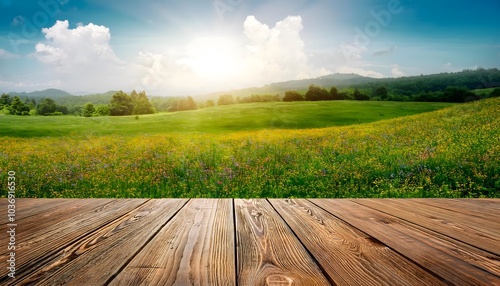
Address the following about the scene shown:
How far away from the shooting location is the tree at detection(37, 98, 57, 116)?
32.6 feet

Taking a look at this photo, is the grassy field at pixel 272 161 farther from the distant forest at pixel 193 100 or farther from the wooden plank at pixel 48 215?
the wooden plank at pixel 48 215

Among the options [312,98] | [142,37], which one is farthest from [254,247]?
[312,98]

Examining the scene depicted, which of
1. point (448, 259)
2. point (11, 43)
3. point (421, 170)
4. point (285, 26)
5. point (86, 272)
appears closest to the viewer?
point (86, 272)

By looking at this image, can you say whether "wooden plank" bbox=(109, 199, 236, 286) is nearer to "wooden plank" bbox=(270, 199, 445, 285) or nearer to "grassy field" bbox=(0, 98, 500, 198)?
"wooden plank" bbox=(270, 199, 445, 285)

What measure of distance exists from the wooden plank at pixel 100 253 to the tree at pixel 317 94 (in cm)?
1245

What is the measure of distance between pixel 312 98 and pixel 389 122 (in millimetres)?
3970

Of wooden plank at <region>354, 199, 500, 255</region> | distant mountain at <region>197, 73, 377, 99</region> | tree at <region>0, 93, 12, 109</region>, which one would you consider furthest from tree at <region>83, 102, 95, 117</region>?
wooden plank at <region>354, 199, 500, 255</region>

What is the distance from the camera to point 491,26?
9.24m

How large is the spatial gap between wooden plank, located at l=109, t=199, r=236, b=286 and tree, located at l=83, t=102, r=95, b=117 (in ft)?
32.5

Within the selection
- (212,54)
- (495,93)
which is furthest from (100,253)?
(495,93)

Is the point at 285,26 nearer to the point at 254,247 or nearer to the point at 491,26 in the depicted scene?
the point at 491,26

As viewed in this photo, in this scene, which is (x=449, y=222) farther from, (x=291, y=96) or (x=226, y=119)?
(x=291, y=96)

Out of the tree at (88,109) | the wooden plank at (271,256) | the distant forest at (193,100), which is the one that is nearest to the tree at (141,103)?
the distant forest at (193,100)

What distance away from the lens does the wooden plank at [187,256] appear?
1.11 metres
